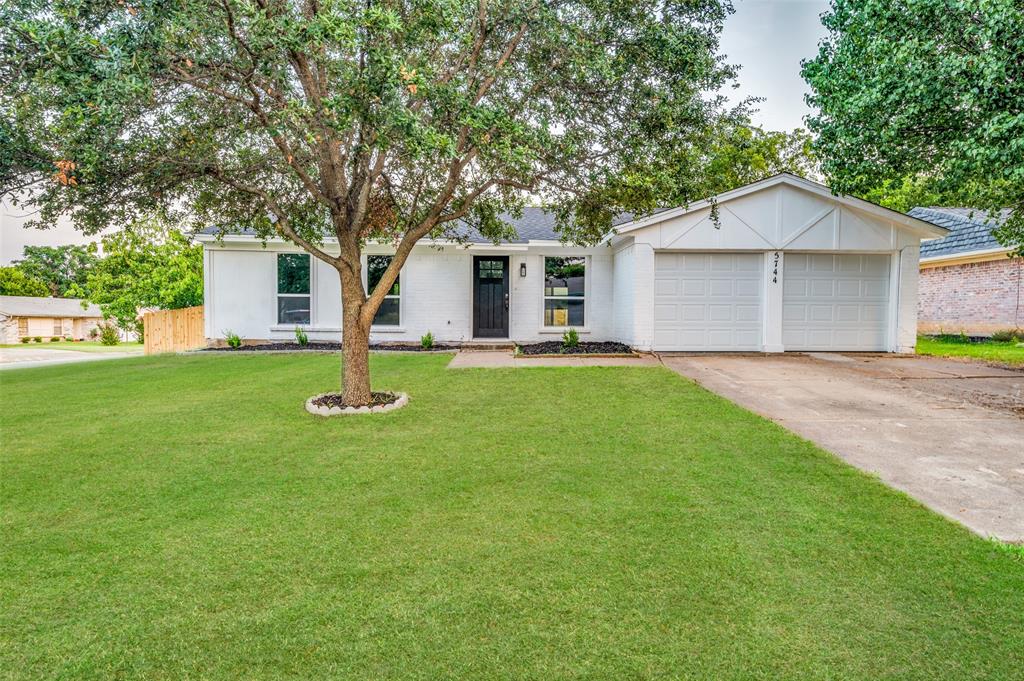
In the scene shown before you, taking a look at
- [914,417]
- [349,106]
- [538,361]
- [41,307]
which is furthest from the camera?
[41,307]

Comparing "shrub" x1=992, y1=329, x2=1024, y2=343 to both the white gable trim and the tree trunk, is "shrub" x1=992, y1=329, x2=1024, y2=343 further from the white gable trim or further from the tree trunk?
the tree trunk

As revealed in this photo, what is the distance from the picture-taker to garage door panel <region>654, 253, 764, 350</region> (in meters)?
11.1

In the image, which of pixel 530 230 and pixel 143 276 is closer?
pixel 530 230

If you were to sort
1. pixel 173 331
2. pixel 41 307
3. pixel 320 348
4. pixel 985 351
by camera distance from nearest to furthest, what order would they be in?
1. pixel 985 351
2. pixel 320 348
3. pixel 173 331
4. pixel 41 307

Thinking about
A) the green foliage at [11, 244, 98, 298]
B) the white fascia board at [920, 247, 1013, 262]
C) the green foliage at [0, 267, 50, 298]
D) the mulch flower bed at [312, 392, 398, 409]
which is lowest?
the mulch flower bed at [312, 392, 398, 409]

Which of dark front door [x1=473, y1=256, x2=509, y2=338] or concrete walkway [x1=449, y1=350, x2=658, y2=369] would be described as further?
dark front door [x1=473, y1=256, x2=509, y2=338]

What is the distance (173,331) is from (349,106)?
11729 mm

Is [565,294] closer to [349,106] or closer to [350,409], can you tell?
[350,409]

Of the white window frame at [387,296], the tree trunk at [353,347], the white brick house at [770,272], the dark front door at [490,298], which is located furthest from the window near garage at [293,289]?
the tree trunk at [353,347]

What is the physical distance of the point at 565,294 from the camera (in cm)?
1321

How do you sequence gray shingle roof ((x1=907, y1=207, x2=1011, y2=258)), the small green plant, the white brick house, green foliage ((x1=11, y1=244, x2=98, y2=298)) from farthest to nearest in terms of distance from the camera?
green foliage ((x1=11, y1=244, x2=98, y2=298)), gray shingle roof ((x1=907, y1=207, x2=1011, y2=258)), the small green plant, the white brick house

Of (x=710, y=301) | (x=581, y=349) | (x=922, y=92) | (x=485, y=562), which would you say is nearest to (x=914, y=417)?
(x=922, y=92)

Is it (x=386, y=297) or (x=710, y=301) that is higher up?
(x=386, y=297)

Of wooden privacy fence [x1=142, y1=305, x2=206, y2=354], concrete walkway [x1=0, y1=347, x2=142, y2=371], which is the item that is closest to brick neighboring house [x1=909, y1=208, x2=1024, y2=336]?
wooden privacy fence [x1=142, y1=305, x2=206, y2=354]
